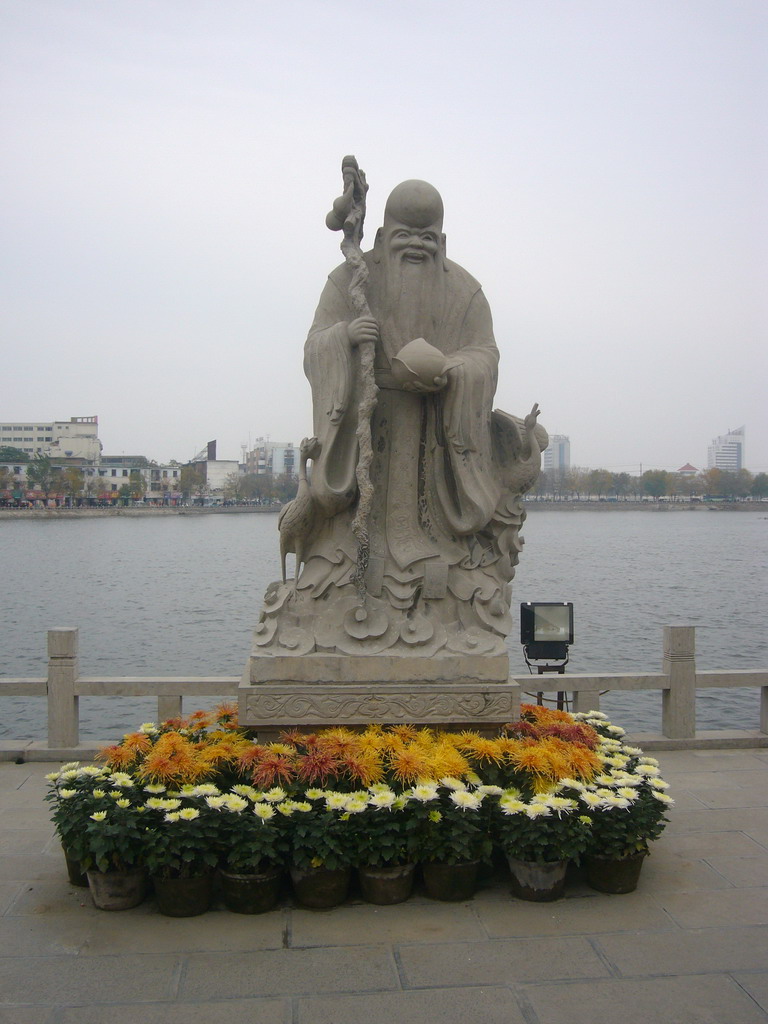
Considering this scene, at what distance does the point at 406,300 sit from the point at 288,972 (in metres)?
3.59

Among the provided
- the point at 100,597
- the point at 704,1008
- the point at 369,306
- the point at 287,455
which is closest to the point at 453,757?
the point at 704,1008

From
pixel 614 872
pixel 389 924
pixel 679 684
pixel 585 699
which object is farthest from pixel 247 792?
pixel 679 684

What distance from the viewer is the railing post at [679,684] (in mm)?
6934

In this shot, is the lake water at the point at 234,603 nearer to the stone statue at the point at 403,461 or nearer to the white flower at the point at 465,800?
the stone statue at the point at 403,461

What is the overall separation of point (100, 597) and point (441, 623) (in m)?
22.9

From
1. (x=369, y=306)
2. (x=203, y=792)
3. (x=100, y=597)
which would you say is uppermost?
(x=369, y=306)

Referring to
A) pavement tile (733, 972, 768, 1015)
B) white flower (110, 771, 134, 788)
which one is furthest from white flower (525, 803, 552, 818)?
white flower (110, 771, 134, 788)

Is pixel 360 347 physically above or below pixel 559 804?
above

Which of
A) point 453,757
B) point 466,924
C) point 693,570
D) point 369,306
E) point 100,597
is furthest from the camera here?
point 693,570

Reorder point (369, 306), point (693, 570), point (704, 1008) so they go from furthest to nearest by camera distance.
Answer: point (693, 570), point (369, 306), point (704, 1008)

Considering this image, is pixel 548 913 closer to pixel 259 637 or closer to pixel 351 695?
pixel 351 695

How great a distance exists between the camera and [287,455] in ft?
384

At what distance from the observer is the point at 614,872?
408 cm

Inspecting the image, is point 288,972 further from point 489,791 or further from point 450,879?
point 489,791
